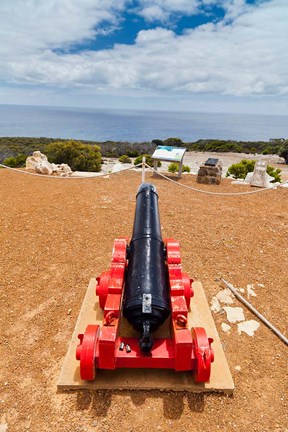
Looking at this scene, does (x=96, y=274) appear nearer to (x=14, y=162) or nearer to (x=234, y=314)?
(x=234, y=314)

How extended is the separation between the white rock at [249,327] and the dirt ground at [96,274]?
76 mm

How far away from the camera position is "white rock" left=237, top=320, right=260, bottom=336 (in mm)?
3300

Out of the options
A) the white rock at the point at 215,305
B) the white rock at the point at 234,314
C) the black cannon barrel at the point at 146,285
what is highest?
the black cannon barrel at the point at 146,285

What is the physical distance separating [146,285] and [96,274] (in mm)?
1821

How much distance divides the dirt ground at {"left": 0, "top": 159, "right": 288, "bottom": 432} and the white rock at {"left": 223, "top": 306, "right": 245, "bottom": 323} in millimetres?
82

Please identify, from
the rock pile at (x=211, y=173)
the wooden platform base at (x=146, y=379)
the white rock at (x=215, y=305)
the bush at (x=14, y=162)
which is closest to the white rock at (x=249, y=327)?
the white rock at (x=215, y=305)

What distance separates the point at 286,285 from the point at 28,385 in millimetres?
3396

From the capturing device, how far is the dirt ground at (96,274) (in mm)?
2369

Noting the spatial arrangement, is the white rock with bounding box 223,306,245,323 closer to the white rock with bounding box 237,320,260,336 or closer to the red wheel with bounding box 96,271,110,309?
the white rock with bounding box 237,320,260,336

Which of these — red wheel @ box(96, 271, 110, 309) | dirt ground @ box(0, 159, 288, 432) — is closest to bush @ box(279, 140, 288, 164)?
dirt ground @ box(0, 159, 288, 432)

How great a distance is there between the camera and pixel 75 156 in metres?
16.5

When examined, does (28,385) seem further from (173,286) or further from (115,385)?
(173,286)

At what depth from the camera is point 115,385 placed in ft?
8.26

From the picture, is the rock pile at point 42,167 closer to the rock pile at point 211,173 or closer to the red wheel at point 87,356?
the rock pile at point 211,173
